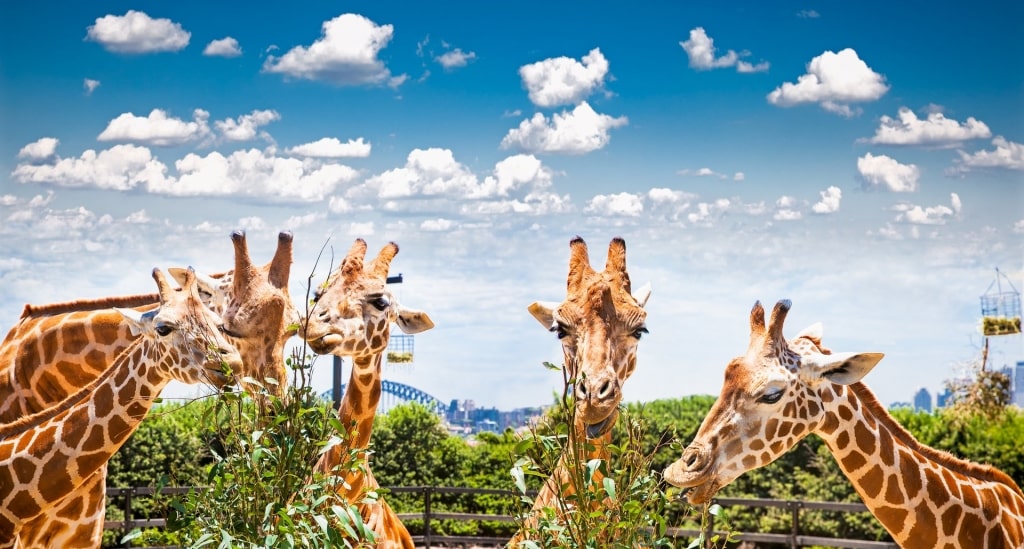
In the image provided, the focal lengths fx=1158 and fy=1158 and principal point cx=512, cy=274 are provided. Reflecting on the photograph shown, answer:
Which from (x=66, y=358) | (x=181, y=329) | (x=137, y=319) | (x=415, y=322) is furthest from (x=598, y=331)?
(x=66, y=358)

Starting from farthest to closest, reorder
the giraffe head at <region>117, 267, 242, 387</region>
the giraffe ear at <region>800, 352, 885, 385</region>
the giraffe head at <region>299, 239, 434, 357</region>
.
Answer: the giraffe head at <region>299, 239, 434, 357</region> → the giraffe head at <region>117, 267, 242, 387</region> → the giraffe ear at <region>800, 352, 885, 385</region>

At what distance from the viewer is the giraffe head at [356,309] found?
540 centimetres

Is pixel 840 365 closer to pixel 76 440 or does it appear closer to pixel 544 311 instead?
pixel 544 311

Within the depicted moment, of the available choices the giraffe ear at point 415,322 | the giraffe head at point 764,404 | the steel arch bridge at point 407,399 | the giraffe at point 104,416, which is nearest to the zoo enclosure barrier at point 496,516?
the steel arch bridge at point 407,399

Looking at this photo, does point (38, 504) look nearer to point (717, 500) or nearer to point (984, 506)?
point (984, 506)

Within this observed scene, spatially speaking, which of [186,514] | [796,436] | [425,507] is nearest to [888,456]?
[796,436]

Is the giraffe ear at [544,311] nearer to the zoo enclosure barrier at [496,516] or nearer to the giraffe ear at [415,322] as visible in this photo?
the giraffe ear at [415,322]

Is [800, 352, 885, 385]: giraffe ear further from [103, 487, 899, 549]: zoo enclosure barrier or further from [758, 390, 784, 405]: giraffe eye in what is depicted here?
[103, 487, 899, 549]: zoo enclosure barrier

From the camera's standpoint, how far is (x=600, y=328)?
4.98m

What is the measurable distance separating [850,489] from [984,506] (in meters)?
6.16

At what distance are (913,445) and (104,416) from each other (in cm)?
367

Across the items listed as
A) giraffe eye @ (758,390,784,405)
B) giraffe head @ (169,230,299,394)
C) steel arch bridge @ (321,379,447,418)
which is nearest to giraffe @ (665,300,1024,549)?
giraffe eye @ (758,390,784,405)

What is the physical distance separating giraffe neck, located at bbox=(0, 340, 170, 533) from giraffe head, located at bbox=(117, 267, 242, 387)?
0.06m

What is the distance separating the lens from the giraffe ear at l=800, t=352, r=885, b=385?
469 cm
